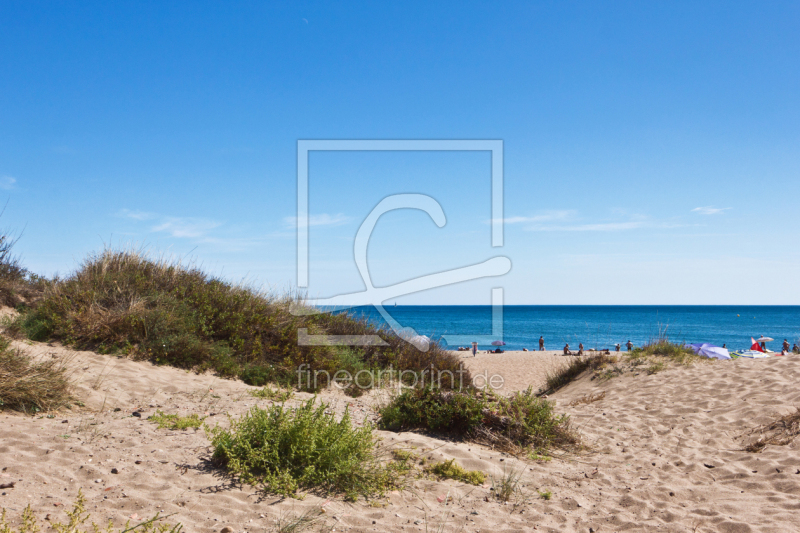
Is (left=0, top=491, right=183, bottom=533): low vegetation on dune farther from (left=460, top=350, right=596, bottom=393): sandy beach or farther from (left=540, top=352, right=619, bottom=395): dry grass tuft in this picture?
(left=460, top=350, right=596, bottom=393): sandy beach

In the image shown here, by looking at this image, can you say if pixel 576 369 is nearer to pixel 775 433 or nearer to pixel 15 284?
pixel 775 433

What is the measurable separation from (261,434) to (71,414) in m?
2.73

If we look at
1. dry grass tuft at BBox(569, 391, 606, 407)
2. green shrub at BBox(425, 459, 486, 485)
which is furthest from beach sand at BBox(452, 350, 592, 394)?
green shrub at BBox(425, 459, 486, 485)

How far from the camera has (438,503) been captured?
434 cm

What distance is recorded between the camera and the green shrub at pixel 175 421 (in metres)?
5.59

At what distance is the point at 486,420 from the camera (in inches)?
255

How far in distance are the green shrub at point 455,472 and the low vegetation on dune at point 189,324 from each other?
4398mm

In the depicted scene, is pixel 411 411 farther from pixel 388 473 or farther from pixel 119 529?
pixel 119 529

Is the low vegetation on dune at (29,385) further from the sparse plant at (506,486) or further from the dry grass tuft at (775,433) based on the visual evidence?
the dry grass tuft at (775,433)

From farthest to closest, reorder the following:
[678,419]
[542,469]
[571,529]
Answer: [678,419] < [542,469] < [571,529]

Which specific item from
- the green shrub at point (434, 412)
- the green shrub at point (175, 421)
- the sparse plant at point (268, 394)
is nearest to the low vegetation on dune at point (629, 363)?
the green shrub at point (434, 412)

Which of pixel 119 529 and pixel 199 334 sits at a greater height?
pixel 199 334

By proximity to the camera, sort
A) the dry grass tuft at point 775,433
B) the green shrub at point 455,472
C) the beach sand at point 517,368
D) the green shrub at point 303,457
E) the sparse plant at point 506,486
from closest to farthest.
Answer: the green shrub at point 303,457 < the sparse plant at point 506,486 < the green shrub at point 455,472 < the dry grass tuft at point 775,433 < the beach sand at point 517,368

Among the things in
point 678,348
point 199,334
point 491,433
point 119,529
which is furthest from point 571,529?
point 678,348
